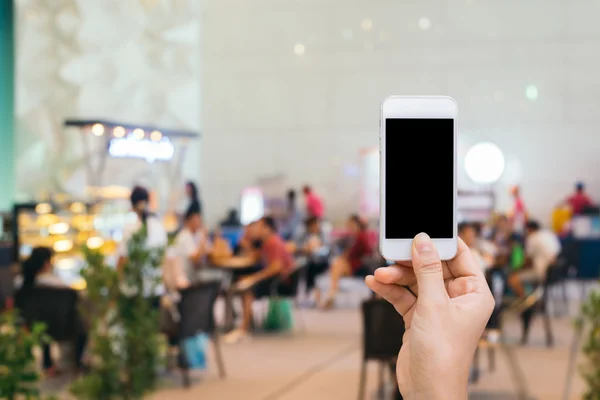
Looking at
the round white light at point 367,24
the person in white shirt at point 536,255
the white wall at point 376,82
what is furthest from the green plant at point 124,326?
the round white light at point 367,24

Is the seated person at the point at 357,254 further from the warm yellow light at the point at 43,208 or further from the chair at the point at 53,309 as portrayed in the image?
the chair at the point at 53,309

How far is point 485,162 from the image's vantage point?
13758mm

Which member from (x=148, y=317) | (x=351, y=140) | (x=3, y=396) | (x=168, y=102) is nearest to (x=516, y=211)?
(x=351, y=140)

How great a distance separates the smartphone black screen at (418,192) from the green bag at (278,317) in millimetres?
7291

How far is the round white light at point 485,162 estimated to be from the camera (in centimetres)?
1377

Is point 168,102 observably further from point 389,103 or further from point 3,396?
point 389,103

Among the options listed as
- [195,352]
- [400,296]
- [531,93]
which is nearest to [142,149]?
[195,352]

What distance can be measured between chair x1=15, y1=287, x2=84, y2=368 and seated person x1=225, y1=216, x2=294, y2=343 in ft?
7.43

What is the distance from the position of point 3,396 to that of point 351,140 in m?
11.8

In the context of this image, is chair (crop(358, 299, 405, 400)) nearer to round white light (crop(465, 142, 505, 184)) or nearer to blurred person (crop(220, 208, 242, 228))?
blurred person (crop(220, 208, 242, 228))

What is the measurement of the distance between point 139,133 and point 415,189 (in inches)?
403

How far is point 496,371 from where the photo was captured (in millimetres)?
6469

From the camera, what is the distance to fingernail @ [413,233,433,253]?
94 centimetres

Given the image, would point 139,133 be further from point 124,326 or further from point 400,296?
point 400,296
